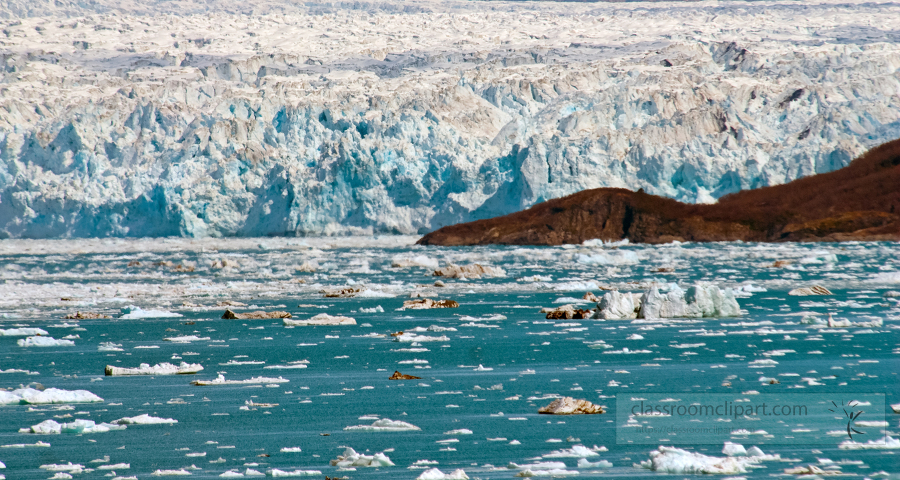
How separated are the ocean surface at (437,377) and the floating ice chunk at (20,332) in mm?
231

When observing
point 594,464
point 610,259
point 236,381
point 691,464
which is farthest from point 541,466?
point 610,259

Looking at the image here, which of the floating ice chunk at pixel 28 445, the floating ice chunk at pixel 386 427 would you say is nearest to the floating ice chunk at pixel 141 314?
the floating ice chunk at pixel 28 445

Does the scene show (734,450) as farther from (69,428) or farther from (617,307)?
(617,307)

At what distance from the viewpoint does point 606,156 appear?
59000mm

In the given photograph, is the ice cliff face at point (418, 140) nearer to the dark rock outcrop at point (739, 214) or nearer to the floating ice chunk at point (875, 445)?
the dark rock outcrop at point (739, 214)

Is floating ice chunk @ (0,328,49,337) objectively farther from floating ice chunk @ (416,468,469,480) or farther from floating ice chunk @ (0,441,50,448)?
floating ice chunk @ (416,468,469,480)

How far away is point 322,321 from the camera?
16.2m

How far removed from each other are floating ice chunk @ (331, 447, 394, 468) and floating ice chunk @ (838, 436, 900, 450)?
3.27 metres

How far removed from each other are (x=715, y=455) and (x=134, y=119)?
6930 centimetres

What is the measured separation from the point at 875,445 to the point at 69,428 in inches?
244

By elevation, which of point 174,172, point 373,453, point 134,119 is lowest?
point 373,453

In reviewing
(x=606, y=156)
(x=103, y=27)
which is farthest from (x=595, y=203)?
(x=103, y=27)

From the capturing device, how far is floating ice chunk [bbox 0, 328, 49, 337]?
14.6 meters

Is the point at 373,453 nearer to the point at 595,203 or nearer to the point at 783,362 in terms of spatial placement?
the point at 783,362
